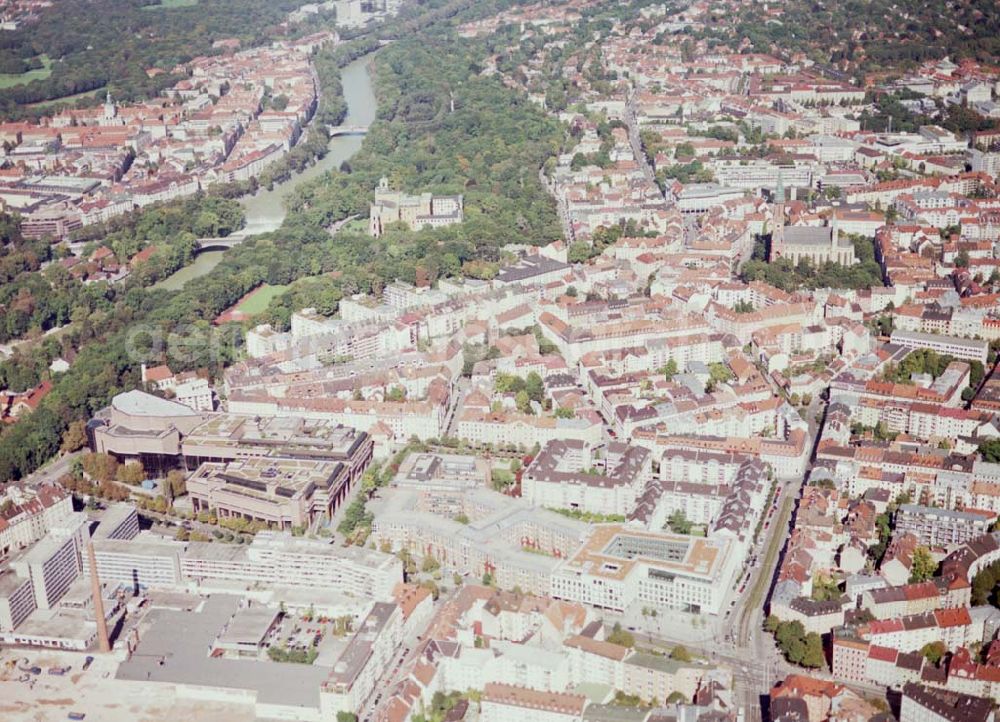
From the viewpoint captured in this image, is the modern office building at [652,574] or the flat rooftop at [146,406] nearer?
the modern office building at [652,574]

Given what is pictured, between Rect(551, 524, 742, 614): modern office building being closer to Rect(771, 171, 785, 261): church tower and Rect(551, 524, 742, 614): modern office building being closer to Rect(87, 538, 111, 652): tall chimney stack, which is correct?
Rect(87, 538, 111, 652): tall chimney stack

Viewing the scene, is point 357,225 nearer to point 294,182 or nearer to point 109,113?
point 294,182

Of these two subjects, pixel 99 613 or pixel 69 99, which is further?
pixel 69 99

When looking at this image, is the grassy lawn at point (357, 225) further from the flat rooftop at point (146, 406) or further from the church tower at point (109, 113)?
the church tower at point (109, 113)

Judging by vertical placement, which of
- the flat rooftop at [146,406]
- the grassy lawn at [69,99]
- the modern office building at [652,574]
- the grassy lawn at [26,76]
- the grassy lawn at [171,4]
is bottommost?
the modern office building at [652,574]

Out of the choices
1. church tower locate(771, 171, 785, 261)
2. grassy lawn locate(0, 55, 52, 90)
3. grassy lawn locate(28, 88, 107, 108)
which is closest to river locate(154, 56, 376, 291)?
grassy lawn locate(28, 88, 107, 108)

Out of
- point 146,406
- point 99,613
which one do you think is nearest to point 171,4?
point 146,406

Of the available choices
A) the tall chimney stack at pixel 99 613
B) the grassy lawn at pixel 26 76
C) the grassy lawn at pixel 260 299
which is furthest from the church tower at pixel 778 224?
the grassy lawn at pixel 26 76
